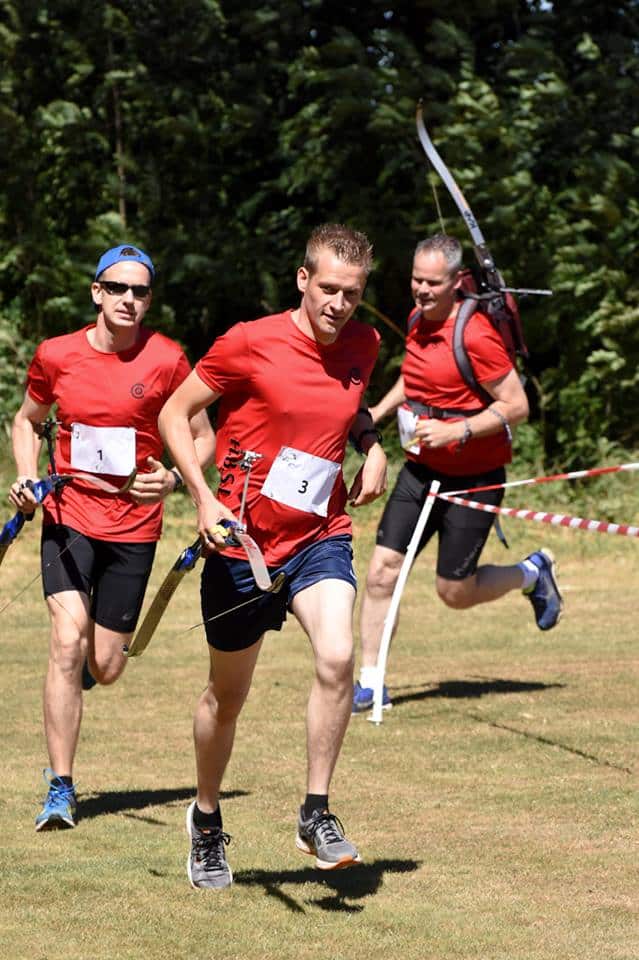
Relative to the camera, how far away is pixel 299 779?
774cm

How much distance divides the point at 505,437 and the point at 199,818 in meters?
3.99

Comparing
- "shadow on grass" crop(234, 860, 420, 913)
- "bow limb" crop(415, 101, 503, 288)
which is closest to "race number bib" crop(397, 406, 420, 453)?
"bow limb" crop(415, 101, 503, 288)

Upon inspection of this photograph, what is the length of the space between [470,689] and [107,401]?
3.98m

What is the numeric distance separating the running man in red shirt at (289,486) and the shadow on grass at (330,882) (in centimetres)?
20

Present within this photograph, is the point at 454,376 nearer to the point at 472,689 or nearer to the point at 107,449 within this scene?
the point at 472,689

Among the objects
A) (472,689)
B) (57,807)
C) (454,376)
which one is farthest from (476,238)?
(57,807)

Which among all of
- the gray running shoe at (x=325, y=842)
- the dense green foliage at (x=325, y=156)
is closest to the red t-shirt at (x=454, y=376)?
the gray running shoe at (x=325, y=842)

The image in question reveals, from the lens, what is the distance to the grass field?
5.16 m

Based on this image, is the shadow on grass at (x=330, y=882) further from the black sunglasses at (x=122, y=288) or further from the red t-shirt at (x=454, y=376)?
the red t-shirt at (x=454, y=376)

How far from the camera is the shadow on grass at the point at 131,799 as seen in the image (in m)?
7.11

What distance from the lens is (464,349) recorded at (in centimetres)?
910

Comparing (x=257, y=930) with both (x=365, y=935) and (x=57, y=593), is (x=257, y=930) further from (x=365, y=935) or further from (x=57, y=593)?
(x=57, y=593)

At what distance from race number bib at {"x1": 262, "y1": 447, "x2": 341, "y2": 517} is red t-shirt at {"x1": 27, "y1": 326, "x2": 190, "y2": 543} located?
1.66 meters

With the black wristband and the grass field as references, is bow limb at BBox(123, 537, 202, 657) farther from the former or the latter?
the grass field
